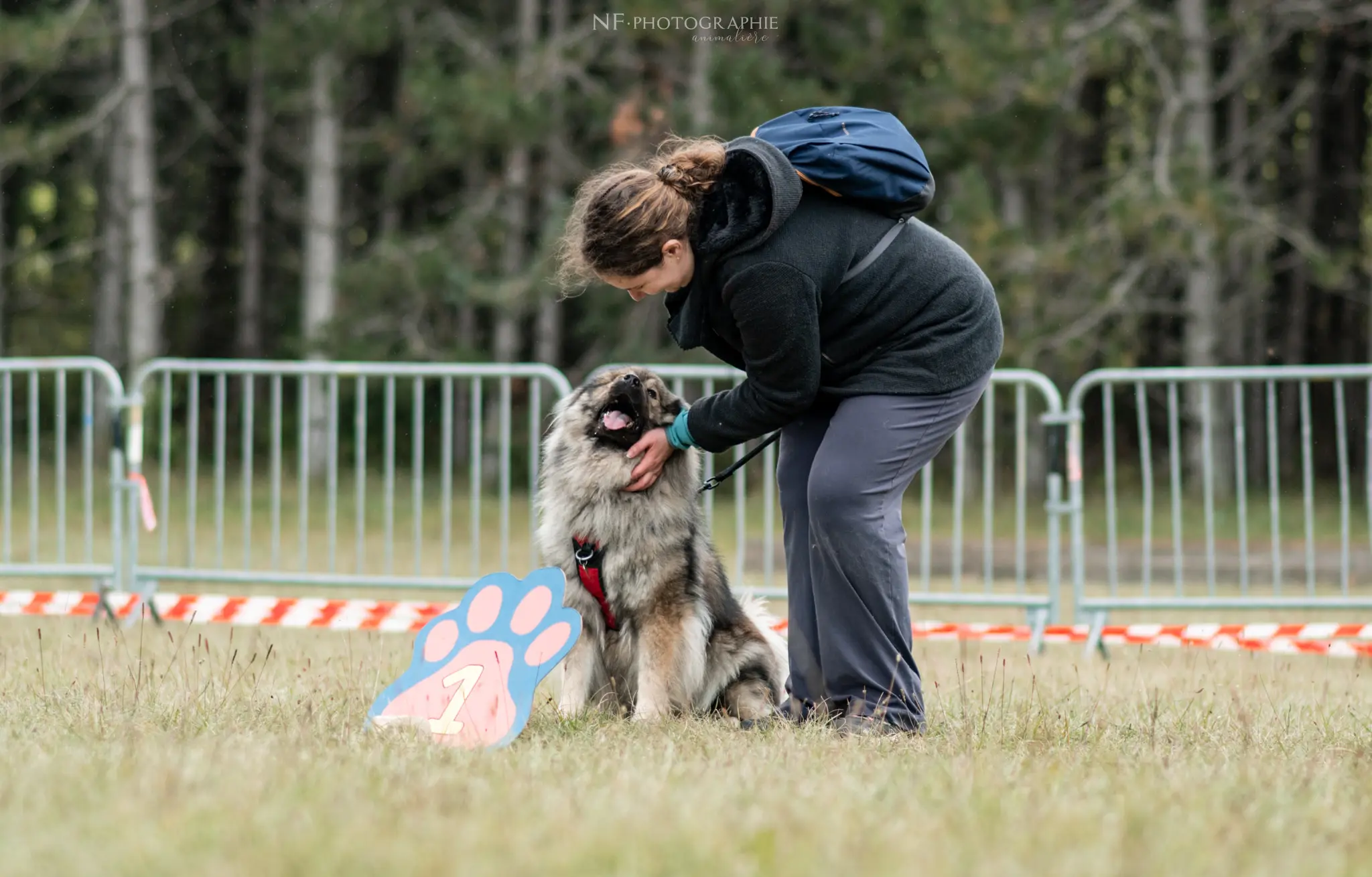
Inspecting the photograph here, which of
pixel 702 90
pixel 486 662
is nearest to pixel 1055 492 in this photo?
pixel 486 662

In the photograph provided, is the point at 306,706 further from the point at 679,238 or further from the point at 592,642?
the point at 679,238

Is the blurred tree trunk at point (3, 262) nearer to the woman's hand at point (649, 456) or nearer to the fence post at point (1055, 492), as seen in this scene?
the fence post at point (1055, 492)

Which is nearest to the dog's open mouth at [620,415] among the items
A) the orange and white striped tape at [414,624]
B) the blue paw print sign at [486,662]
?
the blue paw print sign at [486,662]

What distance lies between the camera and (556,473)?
4867 mm

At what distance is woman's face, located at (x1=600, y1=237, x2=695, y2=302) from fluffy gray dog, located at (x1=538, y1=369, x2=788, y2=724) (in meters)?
0.73

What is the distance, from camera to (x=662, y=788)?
121 inches

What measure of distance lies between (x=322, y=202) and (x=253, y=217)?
455 centimetres

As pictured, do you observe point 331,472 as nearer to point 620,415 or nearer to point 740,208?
point 620,415

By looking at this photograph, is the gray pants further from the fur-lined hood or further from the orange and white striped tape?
the orange and white striped tape

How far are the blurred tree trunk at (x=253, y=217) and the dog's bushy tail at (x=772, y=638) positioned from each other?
18.8 m

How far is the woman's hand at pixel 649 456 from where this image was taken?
4582 mm

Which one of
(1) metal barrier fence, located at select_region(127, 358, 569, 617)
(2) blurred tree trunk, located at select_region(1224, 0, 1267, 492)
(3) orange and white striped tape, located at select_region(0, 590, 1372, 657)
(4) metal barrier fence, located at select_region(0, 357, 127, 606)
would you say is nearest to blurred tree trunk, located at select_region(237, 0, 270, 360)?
(1) metal barrier fence, located at select_region(127, 358, 569, 617)

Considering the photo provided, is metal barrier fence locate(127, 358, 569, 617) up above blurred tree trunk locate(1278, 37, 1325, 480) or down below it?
below

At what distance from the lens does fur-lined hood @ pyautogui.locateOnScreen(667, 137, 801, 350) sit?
3.92 metres
